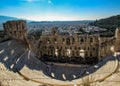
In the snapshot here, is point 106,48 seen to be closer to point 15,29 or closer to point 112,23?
point 15,29

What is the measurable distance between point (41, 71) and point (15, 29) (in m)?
12.4

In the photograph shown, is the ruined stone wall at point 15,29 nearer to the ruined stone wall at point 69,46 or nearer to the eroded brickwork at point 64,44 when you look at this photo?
the eroded brickwork at point 64,44

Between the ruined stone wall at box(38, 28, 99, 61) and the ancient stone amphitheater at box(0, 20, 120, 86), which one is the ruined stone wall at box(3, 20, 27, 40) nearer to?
the ancient stone amphitheater at box(0, 20, 120, 86)

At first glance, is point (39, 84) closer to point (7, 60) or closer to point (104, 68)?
point (7, 60)

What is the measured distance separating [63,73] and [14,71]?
29.4 ft

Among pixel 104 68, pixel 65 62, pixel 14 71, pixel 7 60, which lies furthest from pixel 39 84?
pixel 65 62

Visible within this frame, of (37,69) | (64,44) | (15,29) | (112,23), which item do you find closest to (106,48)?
(64,44)

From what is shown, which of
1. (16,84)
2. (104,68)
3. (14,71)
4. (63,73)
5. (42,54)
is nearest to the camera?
(16,84)

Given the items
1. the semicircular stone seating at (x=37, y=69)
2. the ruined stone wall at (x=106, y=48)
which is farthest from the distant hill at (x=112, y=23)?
the semicircular stone seating at (x=37, y=69)

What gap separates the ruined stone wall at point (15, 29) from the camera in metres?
37.9

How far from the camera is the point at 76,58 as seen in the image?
3762cm

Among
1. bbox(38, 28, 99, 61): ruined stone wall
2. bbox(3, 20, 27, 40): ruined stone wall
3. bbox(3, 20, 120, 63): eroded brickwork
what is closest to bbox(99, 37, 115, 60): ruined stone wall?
bbox(3, 20, 120, 63): eroded brickwork

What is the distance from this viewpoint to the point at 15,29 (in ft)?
125

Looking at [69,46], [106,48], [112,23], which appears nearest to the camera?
[106,48]
